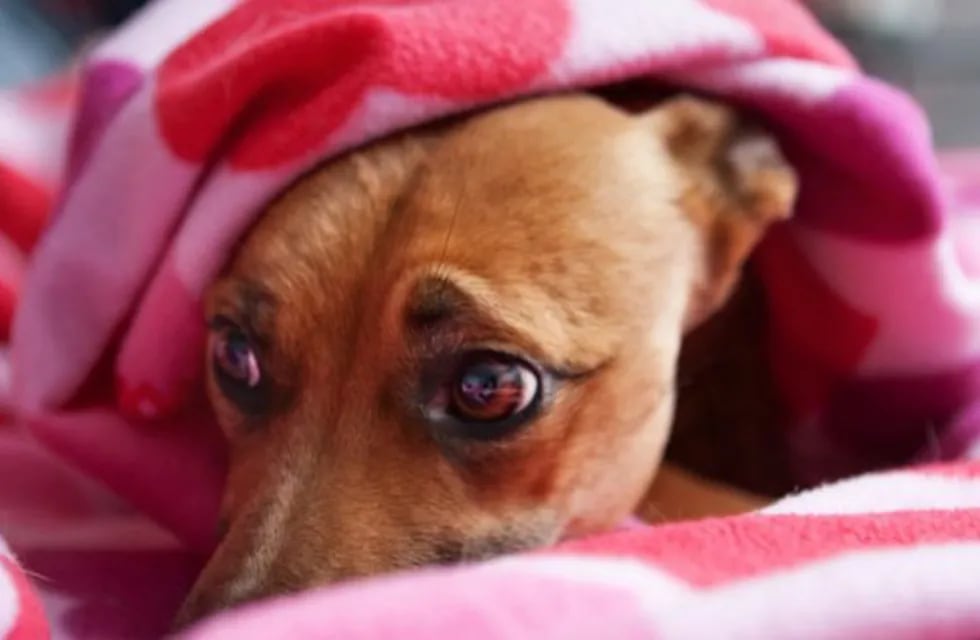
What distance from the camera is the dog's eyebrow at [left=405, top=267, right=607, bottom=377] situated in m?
1.02

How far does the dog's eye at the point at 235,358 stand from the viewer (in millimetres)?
1109

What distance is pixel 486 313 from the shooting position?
102 cm

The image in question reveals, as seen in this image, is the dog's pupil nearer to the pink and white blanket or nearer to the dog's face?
the dog's face

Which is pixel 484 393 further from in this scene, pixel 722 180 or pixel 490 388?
pixel 722 180

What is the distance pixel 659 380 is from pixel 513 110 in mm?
245

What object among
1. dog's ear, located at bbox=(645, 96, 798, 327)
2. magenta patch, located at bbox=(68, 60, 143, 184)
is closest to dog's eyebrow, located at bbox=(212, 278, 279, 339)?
magenta patch, located at bbox=(68, 60, 143, 184)

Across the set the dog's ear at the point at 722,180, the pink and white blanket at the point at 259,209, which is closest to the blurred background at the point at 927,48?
the pink and white blanket at the point at 259,209

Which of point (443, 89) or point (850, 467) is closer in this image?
point (443, 89)

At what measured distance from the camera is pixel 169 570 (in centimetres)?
111

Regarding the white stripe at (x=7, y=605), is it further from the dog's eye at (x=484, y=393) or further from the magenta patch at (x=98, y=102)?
the magenta patch at (x=98, y=102)

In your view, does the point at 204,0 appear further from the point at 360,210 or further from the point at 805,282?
the point at 805,282

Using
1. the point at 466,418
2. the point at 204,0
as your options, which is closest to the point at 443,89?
the point at 466,418

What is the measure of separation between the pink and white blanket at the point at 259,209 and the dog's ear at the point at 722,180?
0.10ft

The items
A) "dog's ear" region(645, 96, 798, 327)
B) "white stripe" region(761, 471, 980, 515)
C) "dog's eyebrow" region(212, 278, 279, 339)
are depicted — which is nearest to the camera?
"white stripe" region(761, 471, 980, 515)
